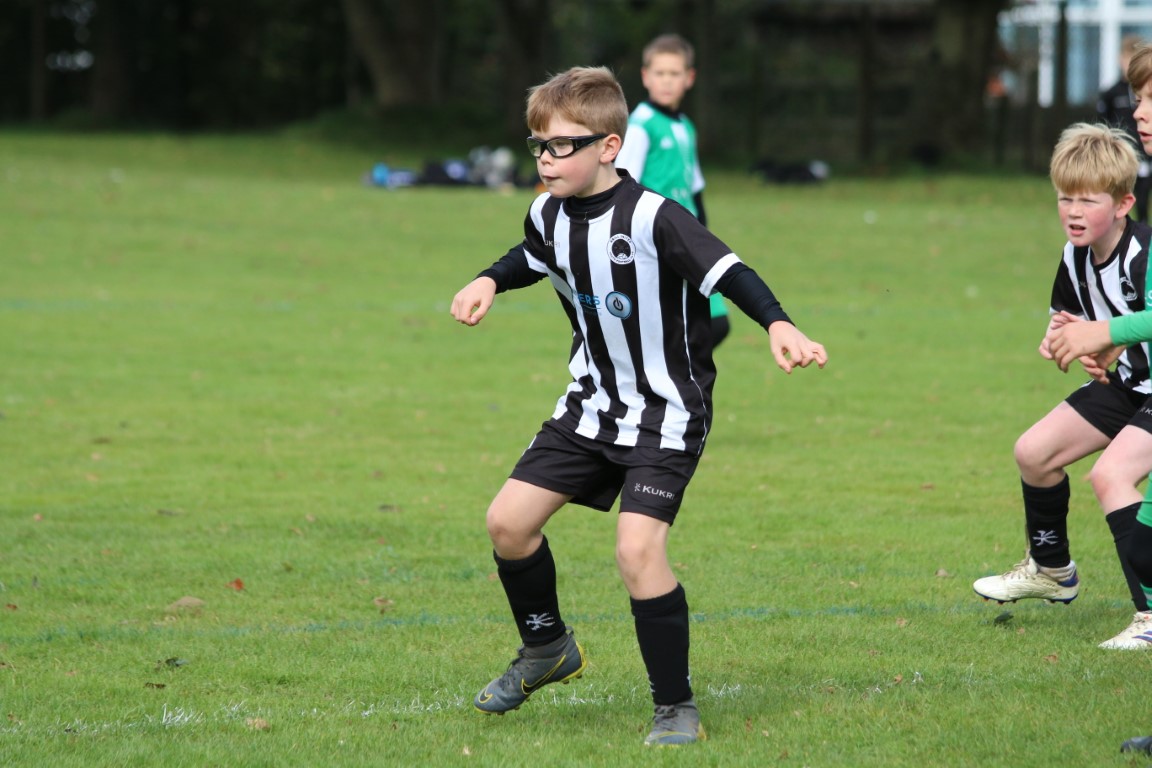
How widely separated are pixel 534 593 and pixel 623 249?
107 centimetres

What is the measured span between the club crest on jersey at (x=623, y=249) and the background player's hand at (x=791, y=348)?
1.69 ft

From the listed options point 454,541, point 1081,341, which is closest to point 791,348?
point 1081,341

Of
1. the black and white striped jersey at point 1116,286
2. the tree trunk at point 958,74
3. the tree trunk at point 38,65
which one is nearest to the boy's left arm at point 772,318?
the black and white striped jersey at point 1116,286

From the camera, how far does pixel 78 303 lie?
49.4 ft

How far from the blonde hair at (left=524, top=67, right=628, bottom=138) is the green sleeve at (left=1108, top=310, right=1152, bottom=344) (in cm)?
151

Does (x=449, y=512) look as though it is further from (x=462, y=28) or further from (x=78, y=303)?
(x=462, y=28)

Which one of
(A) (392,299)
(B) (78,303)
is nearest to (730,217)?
(A) (392,299)

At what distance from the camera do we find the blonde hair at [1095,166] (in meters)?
4.92

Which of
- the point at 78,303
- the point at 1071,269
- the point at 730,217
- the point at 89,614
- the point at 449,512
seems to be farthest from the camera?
the point at 730,217

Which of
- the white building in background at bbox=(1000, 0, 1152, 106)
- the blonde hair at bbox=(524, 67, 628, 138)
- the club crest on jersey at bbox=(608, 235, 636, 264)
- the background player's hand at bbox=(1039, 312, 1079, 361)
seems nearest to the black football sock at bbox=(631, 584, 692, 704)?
the club crest on jersey at bbox=(608, 235, 636, 264)

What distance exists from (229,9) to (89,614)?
137ft

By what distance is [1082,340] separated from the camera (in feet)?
14.1

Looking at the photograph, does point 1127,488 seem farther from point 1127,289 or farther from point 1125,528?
point 1127,289

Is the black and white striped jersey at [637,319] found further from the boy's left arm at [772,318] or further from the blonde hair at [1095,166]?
the blonde hair at [1095,166]
